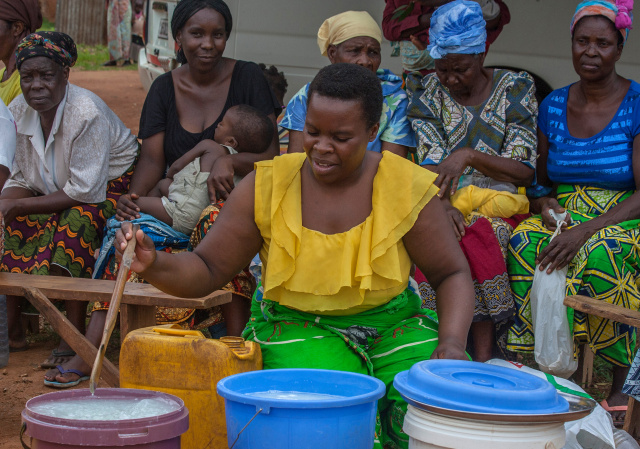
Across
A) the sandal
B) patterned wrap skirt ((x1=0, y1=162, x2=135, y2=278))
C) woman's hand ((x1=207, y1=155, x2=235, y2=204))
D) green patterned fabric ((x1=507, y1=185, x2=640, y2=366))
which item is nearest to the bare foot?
the sandal

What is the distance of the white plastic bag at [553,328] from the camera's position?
11.5 feet

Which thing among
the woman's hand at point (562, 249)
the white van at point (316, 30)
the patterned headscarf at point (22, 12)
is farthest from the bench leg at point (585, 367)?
the patterned headscarf at point (22, 12)

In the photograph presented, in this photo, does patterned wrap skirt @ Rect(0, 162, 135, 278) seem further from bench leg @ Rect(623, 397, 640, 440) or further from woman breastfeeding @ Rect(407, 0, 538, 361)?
bench leg @ Rect(623, 397, 640, 440)

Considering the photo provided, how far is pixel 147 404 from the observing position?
2.21 metres

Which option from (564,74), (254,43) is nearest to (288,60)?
(254,43)

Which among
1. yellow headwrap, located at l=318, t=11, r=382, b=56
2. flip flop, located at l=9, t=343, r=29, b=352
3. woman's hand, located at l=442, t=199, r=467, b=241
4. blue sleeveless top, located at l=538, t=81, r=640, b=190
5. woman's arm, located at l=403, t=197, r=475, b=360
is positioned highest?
yellow headwrap, located at l=318, t=11, r=382, b=56

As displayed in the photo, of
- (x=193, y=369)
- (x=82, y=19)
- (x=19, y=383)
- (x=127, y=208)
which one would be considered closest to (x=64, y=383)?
(x=19, y=383)

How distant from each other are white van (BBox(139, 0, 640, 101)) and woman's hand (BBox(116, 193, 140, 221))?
201 cm

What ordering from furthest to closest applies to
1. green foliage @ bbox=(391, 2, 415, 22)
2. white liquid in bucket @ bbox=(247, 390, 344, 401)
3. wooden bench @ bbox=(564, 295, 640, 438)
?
green foliage @ bbox=(391, 2, 415, 22) < wooden bench @ bbox=(564, 295, 640, 438) < white liquid in bucket @ bbox=(247, 390, 344, 401)

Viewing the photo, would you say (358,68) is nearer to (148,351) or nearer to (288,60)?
(148,351)

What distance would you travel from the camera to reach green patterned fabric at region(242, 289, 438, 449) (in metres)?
2.63

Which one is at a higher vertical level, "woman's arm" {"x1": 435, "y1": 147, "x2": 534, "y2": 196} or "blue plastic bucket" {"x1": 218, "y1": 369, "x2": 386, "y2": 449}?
"woman's arm" {"x1": 435, "y1": 147, "x2": 534, "y2": 196}

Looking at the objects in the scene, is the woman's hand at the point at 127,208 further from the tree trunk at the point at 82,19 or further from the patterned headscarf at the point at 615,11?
the tree trunk at the point at 82,19

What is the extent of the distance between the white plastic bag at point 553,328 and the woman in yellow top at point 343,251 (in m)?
0.91
